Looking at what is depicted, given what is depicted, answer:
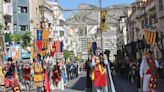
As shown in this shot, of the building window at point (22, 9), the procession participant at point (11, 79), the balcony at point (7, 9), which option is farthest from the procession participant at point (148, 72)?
the building window at point (22, 9)

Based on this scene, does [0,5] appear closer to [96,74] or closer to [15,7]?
[15,7]

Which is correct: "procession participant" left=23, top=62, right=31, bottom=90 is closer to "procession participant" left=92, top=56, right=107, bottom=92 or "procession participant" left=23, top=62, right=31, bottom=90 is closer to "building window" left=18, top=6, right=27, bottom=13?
"procession participant" left=92, top=56, right=107, bottom=92

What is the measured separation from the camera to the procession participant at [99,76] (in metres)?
19.2

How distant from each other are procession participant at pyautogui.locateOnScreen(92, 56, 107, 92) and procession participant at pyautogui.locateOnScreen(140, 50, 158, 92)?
1.60 meters

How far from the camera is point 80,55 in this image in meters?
150

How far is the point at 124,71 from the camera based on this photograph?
46.3m

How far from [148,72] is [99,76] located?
1.94 m

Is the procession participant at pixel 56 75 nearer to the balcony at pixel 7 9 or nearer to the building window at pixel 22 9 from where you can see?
the balcony at pixel 7 9

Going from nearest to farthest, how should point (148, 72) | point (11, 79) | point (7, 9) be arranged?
point (148, 72) < point (11, 79) < point (7, 9)

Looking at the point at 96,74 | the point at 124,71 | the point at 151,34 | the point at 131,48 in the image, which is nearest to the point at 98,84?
the point at 96,74

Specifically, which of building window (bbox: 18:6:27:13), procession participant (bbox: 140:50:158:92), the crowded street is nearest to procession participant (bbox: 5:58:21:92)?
the crowded street

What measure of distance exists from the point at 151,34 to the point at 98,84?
14013 mm

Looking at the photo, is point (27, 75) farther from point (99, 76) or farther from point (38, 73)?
point (99, 76)

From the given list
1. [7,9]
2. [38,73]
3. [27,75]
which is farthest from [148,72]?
[7,9]
